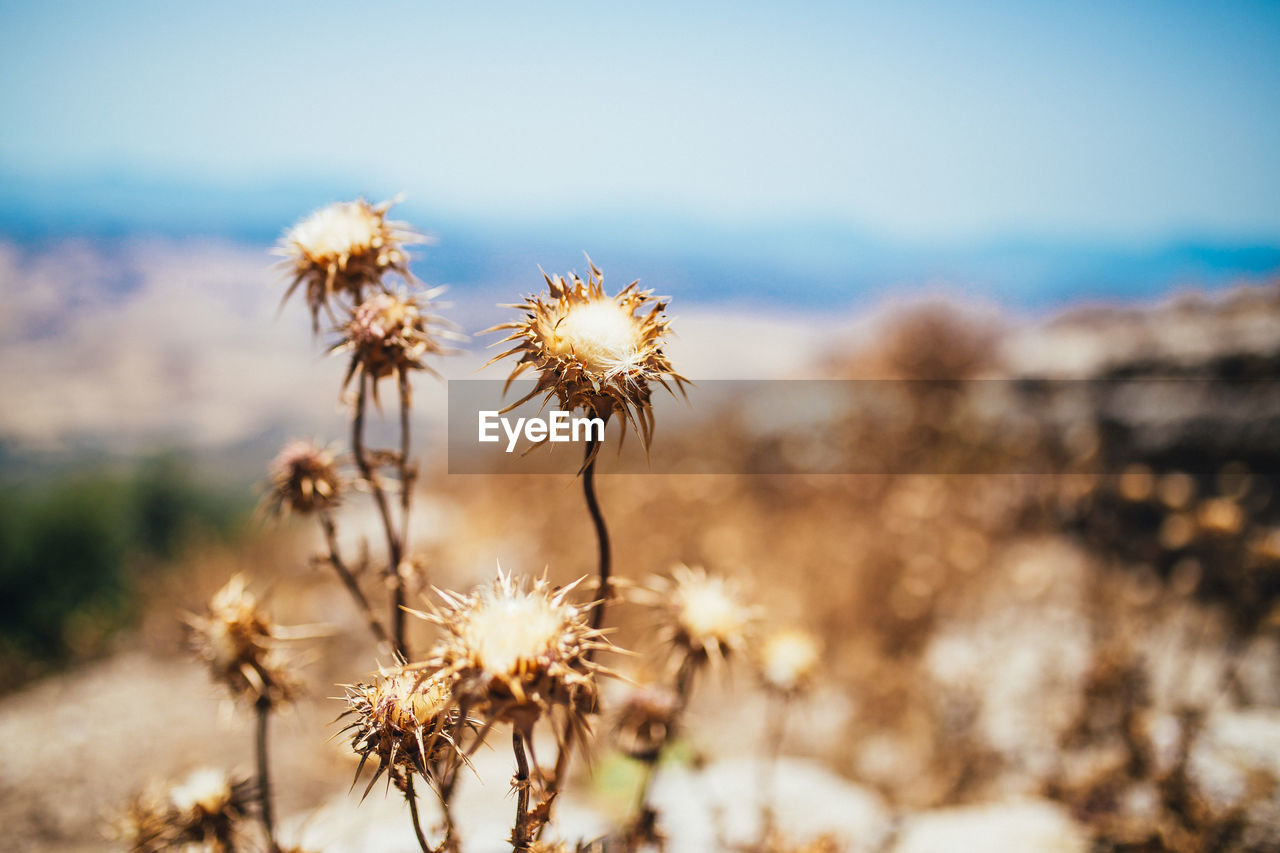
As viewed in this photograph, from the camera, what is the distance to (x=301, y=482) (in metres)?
1.67

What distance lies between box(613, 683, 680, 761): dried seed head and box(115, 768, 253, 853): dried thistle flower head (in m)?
0.96

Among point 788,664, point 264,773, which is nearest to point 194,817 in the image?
point 264,773

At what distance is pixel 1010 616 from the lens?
5.68m

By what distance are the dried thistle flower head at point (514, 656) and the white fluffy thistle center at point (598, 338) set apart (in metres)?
A: 0.41

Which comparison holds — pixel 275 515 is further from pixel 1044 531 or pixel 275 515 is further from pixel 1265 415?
pixel 1265 415

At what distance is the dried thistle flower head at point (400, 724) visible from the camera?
3.97 ft

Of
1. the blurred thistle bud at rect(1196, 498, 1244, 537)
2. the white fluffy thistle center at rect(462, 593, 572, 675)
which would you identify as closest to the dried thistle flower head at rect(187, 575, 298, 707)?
the white fluffy thistle center at rect(462, 593, 572, 675)

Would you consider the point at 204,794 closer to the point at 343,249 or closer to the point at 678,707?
the point at 678,707

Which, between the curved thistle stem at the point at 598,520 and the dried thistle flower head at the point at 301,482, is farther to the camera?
the dried thistle flower head at the point at 301,482

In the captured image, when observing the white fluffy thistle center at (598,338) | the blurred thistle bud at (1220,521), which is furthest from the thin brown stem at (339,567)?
the blurred thistle bud at (1220,521)

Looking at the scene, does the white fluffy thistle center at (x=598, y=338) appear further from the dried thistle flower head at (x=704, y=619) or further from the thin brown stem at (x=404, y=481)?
the dried thistle flower head at (x=704, y=619)

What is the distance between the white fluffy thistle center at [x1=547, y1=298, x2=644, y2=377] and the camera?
1234mm

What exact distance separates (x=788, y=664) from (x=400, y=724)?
1.44 meters

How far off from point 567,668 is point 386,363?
0.79 meters
